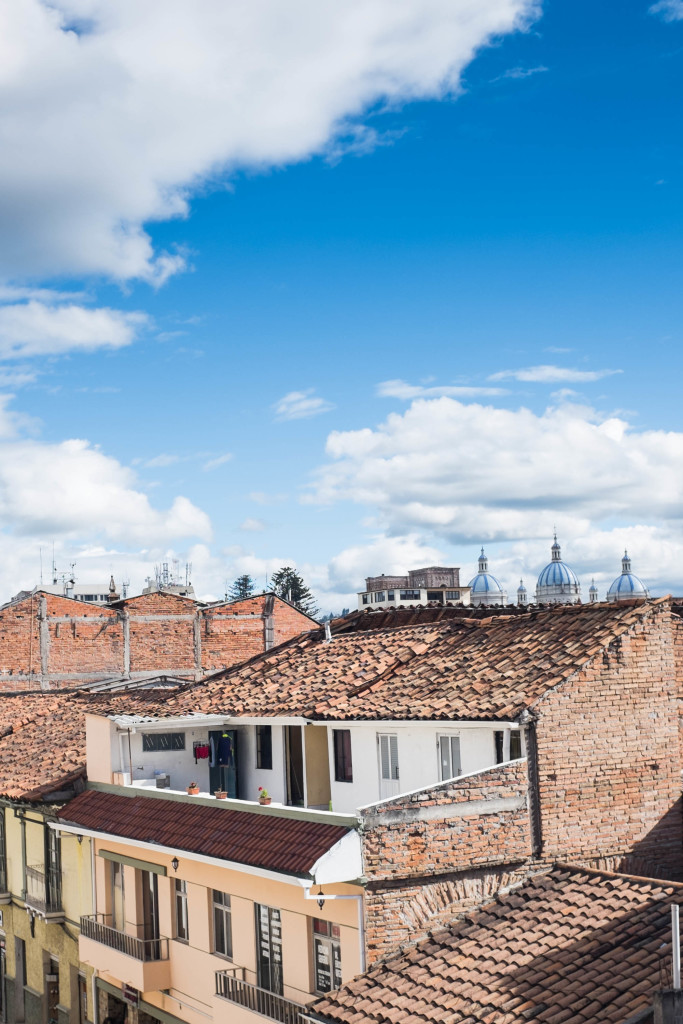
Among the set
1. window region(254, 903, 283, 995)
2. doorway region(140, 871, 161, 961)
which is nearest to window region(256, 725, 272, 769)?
doorway region(140, 871, 161, 961)

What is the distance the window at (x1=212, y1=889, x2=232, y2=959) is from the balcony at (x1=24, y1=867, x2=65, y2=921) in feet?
25.3

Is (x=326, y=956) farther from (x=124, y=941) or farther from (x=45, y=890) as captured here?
(x=45, y=890)

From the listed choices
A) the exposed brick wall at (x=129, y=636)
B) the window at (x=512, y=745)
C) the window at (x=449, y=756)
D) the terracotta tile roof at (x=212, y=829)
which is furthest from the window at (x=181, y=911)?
the exposed brick wall at (x=129, y=636)

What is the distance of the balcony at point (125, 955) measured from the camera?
2222cm

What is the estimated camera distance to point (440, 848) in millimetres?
16641

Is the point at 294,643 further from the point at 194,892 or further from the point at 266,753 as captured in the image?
the point at 194,892

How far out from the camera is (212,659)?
45531 millimetres

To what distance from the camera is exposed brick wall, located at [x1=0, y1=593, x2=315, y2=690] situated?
41.5 meters

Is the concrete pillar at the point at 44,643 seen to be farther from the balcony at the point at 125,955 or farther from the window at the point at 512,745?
the window at the point at 512,745

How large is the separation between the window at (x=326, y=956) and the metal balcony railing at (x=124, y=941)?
5.68m

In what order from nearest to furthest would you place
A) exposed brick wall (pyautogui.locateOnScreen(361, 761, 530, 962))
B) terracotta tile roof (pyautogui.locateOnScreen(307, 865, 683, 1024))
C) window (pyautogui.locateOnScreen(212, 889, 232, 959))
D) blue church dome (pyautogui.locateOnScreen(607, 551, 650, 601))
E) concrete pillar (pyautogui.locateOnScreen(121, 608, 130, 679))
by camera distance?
terracotta tile roof (pyautogui.locateOnScreen(307, 865, 683, 1024)) < exposed brick wall (pyautogui.locateOnScreen(361, 761, 530, 962)) < window (pyautogui.locateOnScreen(212, 889, 232, 959)) < concrete pillar (pyautogui.locateOnScreen(121, 608, 130, 679)) < blue church dome (pyautogui.locateOnScreen(607, 551, 650, 601))

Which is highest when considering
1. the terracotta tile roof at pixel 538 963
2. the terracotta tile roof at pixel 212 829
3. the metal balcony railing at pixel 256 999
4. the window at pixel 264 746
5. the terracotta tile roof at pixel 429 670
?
the terracotta tile roof at pixel 429 670

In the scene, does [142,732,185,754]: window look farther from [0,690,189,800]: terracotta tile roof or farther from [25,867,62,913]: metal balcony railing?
[25,867,62,913]: metal balcony railing

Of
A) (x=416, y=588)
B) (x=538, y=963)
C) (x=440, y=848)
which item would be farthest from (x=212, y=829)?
(x=416, y=588)
